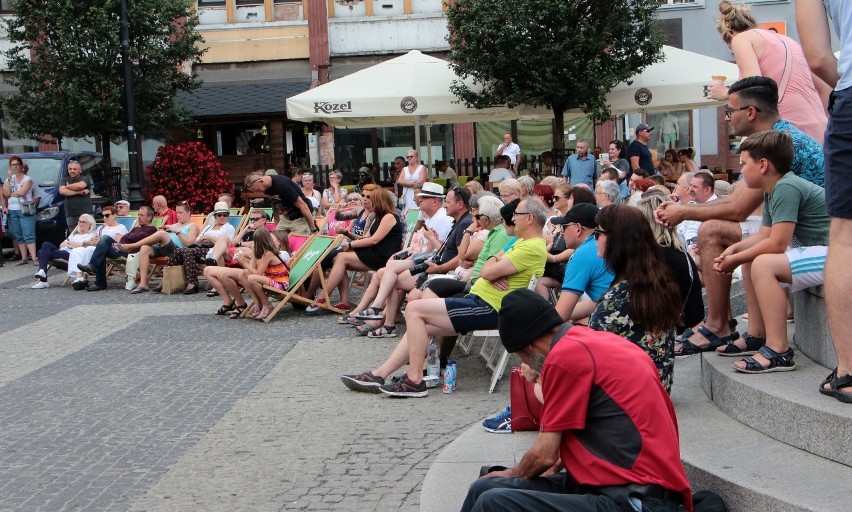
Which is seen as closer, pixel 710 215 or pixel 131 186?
pixel 710 215

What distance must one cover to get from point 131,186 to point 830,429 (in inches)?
661

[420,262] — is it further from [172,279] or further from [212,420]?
[172,279]

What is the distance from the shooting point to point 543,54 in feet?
60.6

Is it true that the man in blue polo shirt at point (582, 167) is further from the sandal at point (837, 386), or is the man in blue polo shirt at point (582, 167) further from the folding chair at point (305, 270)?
the sandal at point (837, 386)

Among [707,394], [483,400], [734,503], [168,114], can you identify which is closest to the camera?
[734,503]

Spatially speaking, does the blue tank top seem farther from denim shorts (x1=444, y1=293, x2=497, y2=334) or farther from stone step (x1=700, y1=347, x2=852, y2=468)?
→ stone step (x1=700, y1=347, x2=852, y2=468)

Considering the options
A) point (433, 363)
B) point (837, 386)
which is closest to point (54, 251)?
point (433, 363)

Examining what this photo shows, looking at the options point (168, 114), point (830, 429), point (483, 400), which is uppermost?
point (168, 114)

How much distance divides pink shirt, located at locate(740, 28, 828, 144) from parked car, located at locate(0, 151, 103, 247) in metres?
14.6

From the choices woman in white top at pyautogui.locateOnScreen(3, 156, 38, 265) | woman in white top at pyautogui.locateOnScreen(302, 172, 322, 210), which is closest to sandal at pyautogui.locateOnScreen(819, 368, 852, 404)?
woman in white top at pyautogui.locateOnScreen(302, 172, 322, 210)

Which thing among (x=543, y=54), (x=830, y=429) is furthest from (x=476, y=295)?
(x=543, y=54)

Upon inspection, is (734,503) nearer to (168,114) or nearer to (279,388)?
(279,388)

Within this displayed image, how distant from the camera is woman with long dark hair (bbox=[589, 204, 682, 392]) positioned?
523 centimetres

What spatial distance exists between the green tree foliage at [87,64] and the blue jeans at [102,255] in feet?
22.0
